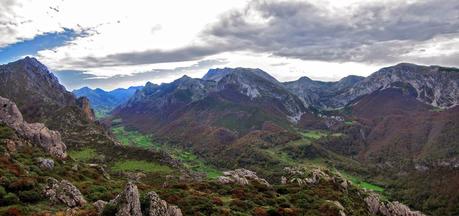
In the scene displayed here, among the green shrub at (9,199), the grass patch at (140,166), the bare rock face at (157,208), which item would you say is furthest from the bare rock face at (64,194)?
the grass patch at (140,166)

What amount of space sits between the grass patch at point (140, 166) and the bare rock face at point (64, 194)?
4881 inches

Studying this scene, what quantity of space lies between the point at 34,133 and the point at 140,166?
283 feet

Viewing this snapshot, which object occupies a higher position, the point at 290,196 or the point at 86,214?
the point at 86,214

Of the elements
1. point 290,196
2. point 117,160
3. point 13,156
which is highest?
point 13,156

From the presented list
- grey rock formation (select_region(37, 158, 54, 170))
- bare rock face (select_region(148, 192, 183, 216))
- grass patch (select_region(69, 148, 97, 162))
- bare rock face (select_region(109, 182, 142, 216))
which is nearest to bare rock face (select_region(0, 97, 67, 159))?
grey rock formation (select_region(37, 158, 54, 170))

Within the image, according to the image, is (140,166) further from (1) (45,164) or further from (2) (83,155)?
(1) (45,164)

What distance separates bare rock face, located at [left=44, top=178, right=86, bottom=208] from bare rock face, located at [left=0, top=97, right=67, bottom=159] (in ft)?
153

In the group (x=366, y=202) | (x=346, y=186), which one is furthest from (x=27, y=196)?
(x=346, y=186)

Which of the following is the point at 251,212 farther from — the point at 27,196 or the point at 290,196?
the point at 27,196

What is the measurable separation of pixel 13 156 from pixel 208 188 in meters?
39.3

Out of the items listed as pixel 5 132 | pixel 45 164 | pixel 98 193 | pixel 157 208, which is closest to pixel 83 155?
pixel 5 132

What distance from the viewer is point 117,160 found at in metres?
194

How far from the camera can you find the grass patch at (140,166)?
182500mm

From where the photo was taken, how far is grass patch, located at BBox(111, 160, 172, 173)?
182 meters
